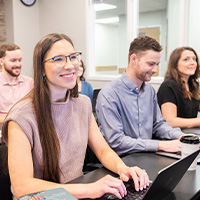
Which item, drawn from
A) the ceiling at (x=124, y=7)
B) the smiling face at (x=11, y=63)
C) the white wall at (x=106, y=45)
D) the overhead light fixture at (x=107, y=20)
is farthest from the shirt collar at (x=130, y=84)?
the overhead light fixture at (x=107, y=20)

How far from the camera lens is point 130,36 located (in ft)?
13.9

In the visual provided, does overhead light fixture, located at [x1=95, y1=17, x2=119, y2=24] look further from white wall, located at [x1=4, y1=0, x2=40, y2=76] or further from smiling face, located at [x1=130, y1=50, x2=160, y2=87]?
smiling face, located at [x1=130, y1=50, x2=160, y2=87]

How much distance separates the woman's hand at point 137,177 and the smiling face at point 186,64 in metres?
1.64

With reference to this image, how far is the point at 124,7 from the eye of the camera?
14.3 ft

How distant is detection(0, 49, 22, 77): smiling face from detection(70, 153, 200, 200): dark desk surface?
1979 mm

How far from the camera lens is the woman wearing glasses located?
101cm

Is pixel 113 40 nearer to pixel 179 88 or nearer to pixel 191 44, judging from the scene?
pixel 191 44

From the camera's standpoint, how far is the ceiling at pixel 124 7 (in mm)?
4098

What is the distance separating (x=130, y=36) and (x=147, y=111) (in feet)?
8.74

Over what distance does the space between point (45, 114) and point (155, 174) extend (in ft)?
1.80

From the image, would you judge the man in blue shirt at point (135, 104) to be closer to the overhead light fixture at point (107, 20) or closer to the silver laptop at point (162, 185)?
the silver laptop at point (162, 185)

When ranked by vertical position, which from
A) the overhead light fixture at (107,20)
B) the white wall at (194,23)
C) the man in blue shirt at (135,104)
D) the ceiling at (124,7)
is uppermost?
the ceiling at (124,7)

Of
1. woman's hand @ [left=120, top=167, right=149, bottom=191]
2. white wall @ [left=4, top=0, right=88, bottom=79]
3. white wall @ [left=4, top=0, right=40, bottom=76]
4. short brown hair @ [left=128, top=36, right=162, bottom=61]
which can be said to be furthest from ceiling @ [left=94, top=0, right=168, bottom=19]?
woman's hand @ [left=120, top=167, right=149, bottom=191]

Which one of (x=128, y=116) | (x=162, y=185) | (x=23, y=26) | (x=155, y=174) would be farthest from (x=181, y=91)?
(x=23, y=26)
